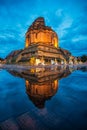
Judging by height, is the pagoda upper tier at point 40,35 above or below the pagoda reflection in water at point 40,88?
above

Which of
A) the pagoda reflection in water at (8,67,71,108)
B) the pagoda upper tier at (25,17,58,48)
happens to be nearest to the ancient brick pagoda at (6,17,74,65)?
the pagoda upper tier at (25,17,58,48)

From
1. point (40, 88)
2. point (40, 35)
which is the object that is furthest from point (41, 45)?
point (40, 88)

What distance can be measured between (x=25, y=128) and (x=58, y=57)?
56543 mm

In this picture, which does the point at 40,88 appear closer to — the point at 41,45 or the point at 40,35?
the point at 41,45

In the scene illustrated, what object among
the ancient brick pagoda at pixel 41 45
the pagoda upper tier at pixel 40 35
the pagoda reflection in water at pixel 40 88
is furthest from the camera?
the pagoda upper tier at pixel 40 35

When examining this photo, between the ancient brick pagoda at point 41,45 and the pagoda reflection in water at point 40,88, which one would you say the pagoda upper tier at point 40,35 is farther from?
the pagoda reflection in water at point 40,88

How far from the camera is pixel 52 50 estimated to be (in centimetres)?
5703

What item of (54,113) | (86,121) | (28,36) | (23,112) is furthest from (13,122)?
(28,36)

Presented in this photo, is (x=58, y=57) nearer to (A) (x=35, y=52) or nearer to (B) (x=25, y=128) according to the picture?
(A) (x=35, y=52)

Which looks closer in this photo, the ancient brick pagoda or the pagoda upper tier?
the ancient brick pagoda

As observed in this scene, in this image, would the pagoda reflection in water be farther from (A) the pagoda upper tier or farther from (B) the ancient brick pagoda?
(A) the pagoda upper tier

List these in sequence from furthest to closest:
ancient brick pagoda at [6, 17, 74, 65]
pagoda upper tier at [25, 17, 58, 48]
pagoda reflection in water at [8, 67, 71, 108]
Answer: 1. pagoda upper tier at [25, 17, 58, 48]
2. ancient brick pagoda at [6, 17, 74, 65]
3. pagoda reflection in water at [8, 67, 71, 108]

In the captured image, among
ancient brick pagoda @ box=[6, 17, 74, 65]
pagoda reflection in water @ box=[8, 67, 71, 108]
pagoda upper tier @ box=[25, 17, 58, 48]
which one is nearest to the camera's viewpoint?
pagoda reflection in water @ box=[8, 67, 71, 108]

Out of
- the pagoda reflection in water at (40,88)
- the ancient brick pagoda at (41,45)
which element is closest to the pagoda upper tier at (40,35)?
the ancient brick pagoda at (41,45)
